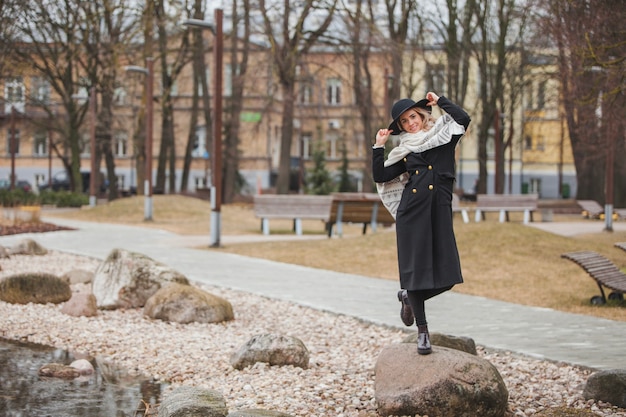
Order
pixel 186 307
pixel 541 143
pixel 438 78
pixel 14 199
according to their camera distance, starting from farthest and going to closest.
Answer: pixel 541 143 < pixel 438 78 < pixel 14 199 < pixel 186 307

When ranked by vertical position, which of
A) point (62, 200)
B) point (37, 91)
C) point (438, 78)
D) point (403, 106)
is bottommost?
point (62, 200)

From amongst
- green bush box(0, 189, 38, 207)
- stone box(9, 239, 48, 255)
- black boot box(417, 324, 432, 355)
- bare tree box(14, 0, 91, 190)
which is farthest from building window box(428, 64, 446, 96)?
black boot box(417, 324, 432, 355)

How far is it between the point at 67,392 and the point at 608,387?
3994mm

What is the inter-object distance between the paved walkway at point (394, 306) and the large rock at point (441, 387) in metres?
1.95

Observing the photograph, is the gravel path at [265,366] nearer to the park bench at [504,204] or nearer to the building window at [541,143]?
the park bench at [504,204]

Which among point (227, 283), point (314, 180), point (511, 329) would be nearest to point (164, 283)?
point (227, 283)

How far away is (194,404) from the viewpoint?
6.97 m

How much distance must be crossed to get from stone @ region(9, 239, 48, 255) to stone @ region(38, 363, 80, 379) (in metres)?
11.2

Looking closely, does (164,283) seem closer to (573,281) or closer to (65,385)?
(65,385)

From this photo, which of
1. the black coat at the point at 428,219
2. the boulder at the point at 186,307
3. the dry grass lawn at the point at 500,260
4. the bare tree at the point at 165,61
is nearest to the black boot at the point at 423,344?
the black coat at the point at 428,219

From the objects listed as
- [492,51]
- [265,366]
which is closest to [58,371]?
[265,366]

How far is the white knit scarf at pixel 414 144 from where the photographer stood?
7238 mm

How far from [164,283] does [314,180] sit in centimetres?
→ 3213

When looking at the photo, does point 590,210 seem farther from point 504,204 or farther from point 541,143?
point 541,143
